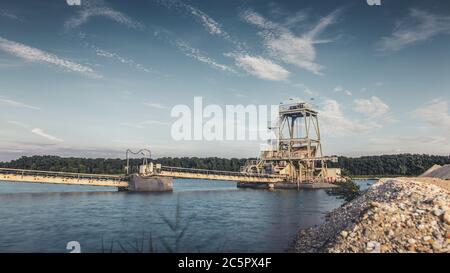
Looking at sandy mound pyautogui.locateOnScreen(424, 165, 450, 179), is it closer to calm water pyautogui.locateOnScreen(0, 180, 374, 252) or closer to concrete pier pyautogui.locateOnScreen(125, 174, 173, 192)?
calm water pyautogui.locateOnScreen(0, 180, 374, 252)

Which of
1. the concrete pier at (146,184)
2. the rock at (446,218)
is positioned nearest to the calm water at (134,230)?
the rock at (446,218)

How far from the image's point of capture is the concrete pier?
67.4 m

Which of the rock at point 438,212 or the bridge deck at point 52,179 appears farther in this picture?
the bridge deck at point 52,179

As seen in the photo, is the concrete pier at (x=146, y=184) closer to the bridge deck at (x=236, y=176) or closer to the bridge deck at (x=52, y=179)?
the bridge deck at (x=236, y=176)

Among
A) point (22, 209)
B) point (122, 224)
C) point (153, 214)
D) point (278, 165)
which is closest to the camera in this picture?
point (122, 224)

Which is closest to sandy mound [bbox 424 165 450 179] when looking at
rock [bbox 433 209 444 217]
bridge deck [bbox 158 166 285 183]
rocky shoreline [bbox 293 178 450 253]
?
rocky shoreline [bbox 293 178 450 253]

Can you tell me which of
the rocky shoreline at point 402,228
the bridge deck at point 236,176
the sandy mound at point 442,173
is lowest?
the rocky shoreline at point 402,228

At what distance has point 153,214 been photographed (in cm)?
3772

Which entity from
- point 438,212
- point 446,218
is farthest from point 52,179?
point 446,218

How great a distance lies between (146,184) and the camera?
6781cm

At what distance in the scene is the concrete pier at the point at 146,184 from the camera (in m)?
67.4
